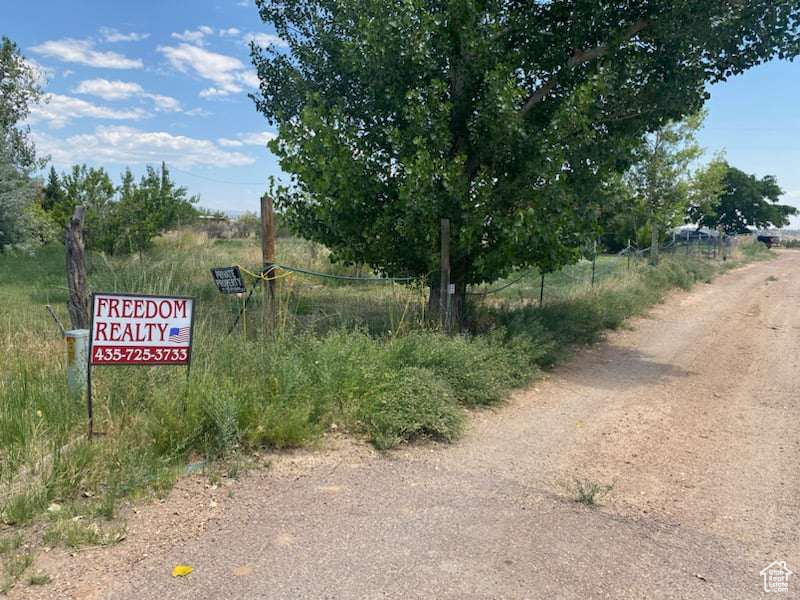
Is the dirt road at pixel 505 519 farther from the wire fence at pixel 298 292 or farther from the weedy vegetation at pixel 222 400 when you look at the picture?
the wire fence at pixel 298 292

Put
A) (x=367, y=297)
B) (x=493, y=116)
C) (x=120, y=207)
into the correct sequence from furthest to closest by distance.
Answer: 1. (x=120, y=207)
2. (x=367, y=297)
3. (x=493, y=116)

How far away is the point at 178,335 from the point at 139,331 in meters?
0.34

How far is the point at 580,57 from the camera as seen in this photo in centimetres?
967

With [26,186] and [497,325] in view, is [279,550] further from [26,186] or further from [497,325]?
[26,186]

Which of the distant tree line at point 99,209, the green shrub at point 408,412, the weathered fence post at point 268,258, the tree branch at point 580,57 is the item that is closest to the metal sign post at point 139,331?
the green shrub at point 408,412

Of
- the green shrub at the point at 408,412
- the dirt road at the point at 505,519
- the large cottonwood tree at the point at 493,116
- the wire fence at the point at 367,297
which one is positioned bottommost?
the dirt road at the point at 505,519

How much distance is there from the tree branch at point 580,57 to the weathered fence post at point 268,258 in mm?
3721

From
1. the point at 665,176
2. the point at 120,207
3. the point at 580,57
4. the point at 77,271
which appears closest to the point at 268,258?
the point at 77,271

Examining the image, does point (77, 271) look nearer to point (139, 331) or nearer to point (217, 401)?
point (139, 331)

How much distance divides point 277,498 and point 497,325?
584 cm

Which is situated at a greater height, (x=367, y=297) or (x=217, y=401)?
(x=367, y=297)

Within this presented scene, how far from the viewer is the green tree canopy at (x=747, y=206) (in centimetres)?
6631

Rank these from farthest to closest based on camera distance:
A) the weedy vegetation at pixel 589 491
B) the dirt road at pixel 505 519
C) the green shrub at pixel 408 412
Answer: the green shrub at pixel 408 412 → the weedy vegetation at pixel 589 491 → the dirt road at pixel 505 519

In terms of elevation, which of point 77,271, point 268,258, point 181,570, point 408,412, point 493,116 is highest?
point 493,116
